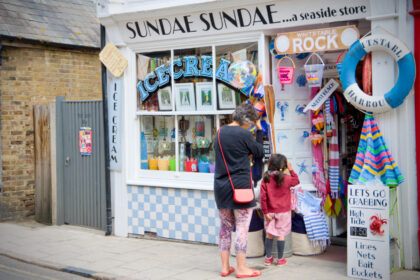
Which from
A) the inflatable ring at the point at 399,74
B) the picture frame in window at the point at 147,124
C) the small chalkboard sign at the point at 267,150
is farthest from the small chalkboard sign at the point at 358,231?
the picture frame in window at the point at 147,124

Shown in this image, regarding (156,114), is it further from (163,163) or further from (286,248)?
(286,248)

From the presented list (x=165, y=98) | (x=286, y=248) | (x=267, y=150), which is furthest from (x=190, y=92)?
(x=286, y=248)

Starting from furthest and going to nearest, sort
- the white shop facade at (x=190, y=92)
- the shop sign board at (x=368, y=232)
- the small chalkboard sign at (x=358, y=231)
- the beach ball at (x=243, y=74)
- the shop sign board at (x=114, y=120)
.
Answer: the shop sign board at (x=114, y=120) → the beach ball at (x=243, y=74) → the white shop facade at (x=190, y=92) → the small chalkboard sign at (x=358, y=231) → the shop sign board at (x=368, y=232)

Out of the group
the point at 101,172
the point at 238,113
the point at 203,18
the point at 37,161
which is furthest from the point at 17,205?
the point at 238,113

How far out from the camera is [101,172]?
8.94 m

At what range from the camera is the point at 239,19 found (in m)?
7.24

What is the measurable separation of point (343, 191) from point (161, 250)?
2688 millimetres

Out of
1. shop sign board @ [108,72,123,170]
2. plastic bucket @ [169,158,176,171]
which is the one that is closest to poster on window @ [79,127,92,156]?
shop sign board @ [108,72,123,170]

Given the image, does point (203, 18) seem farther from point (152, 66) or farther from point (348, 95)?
point (348, 95)

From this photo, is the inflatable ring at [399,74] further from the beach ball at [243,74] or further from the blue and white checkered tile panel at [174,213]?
the blue and white checkered tile panel at [174,213]

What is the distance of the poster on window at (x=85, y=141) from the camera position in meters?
9.14

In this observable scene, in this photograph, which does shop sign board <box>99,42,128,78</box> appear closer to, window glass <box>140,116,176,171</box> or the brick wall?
window glass <box>140,116,176,171</box>

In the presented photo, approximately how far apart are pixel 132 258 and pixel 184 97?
2.51 metres

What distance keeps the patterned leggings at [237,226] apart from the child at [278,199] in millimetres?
488
